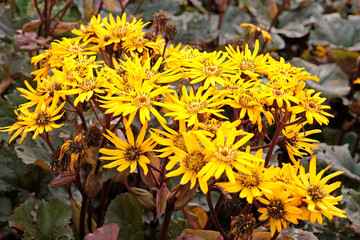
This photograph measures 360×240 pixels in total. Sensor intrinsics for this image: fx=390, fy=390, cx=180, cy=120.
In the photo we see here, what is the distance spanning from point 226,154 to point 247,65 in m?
0.29

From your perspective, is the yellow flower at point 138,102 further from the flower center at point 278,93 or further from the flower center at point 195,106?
the flower center at point 278,93

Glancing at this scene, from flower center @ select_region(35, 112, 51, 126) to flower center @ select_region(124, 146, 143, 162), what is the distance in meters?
0.20

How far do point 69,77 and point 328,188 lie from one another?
58cm

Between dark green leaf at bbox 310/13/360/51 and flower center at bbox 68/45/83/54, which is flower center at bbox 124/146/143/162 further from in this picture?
dark green leaf at bbox 310/13/360/51

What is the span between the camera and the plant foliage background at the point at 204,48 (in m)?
1.10

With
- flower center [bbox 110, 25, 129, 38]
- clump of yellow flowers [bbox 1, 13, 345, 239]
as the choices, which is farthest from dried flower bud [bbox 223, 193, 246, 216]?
flower center [bbox 110, 25, 129, 38]

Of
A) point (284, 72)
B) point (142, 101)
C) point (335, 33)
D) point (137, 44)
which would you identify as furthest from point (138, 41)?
point (335, 33)

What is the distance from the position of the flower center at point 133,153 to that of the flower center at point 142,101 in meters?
0.10

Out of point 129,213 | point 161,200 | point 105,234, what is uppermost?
point 161,200

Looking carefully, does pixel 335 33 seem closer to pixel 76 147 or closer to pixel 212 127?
pixel 212 127

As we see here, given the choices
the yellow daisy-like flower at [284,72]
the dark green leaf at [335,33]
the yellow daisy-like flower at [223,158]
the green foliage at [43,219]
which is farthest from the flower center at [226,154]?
the dark green leaf at [335,33]

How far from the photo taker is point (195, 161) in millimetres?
708

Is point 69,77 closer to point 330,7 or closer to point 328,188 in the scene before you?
point 328,188

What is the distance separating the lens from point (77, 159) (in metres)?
0.84
